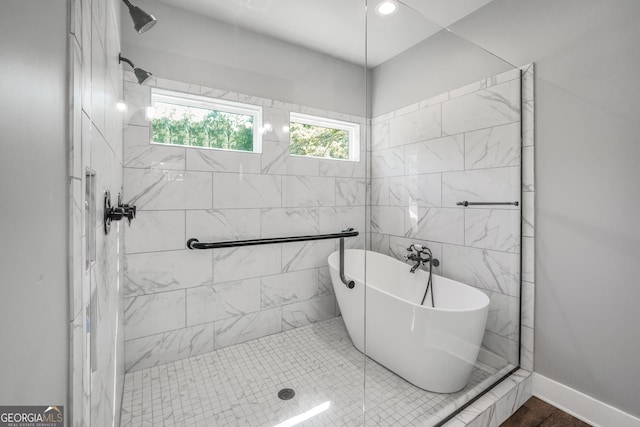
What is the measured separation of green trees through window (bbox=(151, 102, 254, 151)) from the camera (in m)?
1.43

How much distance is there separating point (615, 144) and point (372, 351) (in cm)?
190

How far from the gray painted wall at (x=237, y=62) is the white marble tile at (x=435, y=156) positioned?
0.48m

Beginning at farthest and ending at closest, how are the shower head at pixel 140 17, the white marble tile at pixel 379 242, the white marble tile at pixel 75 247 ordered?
the white marble tile at pixel 379 242
the shower head at pixel 140 17
the white marble tile at pixel 75 247

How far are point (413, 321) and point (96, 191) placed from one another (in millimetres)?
1660

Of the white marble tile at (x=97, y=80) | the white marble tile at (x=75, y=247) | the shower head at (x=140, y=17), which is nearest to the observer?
the white marble tile at (x=75, y=247)

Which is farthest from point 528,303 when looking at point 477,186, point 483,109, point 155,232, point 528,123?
point 155,232

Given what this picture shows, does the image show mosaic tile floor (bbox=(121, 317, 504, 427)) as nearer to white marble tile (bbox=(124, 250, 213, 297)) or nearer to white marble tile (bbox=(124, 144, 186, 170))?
white marble tile (bbox=(124, 250, 213, 297))

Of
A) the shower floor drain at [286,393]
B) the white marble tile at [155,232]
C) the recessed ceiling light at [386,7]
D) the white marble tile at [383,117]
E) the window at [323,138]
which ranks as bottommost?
the shower floor drain at [286,393]

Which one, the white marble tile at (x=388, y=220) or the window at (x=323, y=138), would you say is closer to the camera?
the window at (x=323, y=138)

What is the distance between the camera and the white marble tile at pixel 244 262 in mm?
1656

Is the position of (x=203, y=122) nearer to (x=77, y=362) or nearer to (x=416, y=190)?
(x=77, y=362)

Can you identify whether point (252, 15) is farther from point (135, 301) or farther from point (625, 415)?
point (625, 415)

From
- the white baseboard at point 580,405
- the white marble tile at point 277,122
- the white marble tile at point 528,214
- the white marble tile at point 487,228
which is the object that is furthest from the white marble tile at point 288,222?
the white baseboard at point 580,405

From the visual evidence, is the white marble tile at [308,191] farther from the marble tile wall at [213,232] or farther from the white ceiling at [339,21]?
the white ceiling at [339,21]
